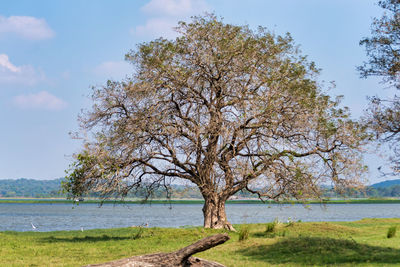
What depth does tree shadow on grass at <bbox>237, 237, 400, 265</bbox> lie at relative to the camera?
52.6ft

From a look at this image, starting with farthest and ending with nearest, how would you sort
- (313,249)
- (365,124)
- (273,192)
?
(273,192)
(365,124)
(313,249)

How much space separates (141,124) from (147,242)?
6008mm

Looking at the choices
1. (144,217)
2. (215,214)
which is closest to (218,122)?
(215,214)

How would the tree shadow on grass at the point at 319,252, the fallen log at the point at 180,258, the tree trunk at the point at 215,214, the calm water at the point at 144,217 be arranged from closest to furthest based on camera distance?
the fallen log at the point at 180,258 → the tree shadow on grass at the point at 319,252 → the tree trunk at the point at 215,214 → the calm water at the point at 144,217

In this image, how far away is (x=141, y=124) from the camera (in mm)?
24344

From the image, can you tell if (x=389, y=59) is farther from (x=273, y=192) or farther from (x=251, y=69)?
(x=273, y=192)

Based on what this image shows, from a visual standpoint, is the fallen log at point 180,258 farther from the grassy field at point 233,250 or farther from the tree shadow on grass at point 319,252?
the tree shadow on grass at point 319,252

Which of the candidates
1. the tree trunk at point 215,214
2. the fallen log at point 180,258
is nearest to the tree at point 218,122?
the tree trunk at point 215,214

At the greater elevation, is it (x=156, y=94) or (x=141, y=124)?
(x=156, y=94)

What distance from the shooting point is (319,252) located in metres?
17.4

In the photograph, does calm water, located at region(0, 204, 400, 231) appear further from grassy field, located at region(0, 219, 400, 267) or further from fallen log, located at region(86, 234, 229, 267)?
fallen log, located at region(86, 234, 229, 267)

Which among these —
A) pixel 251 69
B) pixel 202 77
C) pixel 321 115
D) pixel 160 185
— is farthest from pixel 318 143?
pixel 160 185

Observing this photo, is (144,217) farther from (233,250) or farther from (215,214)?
(233,250)

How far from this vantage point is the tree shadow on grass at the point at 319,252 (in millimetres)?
16047
